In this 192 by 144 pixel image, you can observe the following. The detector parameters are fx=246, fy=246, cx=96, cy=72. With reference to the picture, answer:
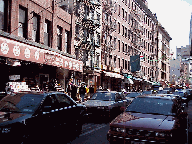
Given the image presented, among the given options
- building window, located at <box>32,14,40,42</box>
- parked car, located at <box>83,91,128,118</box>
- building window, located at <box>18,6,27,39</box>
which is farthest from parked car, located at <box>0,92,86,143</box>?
building window, located at <box>32,14,40,42</box>

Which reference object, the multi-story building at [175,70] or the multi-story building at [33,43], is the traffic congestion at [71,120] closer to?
the multi-story building at [33,43]

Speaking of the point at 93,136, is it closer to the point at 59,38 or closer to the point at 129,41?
the point at 59,38

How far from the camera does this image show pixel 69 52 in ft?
82.8

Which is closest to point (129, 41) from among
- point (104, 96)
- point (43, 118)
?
point (104, 96)

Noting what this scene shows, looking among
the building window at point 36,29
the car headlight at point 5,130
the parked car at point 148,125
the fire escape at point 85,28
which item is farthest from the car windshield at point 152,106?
the fire escape at point 85,28

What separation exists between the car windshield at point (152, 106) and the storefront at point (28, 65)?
843cm

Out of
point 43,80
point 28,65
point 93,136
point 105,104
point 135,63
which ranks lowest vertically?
point 93,136

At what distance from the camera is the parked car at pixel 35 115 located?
6035 mm

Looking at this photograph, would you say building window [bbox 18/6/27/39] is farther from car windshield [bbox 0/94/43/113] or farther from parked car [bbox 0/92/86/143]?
car windshield [bbox 0/94/43/113]

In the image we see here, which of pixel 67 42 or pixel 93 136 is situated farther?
pixel 67 42

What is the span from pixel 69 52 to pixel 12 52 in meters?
11.2

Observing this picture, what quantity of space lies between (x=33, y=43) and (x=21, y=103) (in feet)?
37.7

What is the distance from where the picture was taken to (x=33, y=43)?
59.4 ft

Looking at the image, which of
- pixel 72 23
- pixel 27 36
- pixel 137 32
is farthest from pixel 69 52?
pixel 137 32
